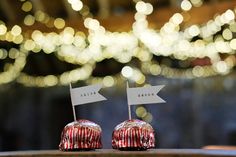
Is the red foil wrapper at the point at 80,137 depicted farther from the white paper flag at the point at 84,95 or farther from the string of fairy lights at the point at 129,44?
the string of fairy lights at the point at 129,44

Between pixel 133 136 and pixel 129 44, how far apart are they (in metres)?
4.08

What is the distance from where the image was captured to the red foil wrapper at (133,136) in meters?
2.13

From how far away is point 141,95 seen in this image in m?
2.19

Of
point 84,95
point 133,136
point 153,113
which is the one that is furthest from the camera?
point 153,113

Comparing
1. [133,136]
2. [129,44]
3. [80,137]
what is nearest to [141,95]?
[133,136]

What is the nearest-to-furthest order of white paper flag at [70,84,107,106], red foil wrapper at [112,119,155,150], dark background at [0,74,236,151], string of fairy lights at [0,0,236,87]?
red foil wrapper at [112,119,155,150] < white paper flag at [70,84,107,106] < string of fairy lights at [0,0,236,87] < dark background at [0,74,236,151]

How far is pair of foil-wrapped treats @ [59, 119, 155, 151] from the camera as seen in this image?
213 centimetres

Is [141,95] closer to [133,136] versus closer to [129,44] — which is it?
[133,136]

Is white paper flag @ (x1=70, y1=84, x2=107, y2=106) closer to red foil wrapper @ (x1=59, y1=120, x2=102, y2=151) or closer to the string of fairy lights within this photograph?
red foil wrapper @ (x1=59, y1=120, x2=102, y2=151)

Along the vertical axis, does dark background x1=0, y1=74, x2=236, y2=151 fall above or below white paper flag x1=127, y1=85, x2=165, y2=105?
above

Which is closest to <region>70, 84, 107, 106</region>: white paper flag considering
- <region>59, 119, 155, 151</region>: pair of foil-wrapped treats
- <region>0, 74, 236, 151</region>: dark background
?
<region>59, 119, 155, 151</region>: pair of foil-wrapped treats

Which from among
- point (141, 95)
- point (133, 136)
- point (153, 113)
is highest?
point (153, 113)

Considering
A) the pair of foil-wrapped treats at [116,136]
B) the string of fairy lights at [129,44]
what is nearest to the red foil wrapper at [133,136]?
the pair of foil-wrapped treats at [116,136]

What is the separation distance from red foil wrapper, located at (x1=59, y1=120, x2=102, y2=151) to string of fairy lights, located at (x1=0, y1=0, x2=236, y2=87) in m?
2.80
